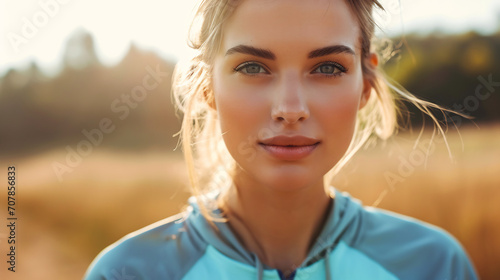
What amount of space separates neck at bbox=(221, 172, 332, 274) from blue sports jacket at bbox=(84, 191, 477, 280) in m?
0.05

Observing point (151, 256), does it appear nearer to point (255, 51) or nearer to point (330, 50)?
point (255, 51)

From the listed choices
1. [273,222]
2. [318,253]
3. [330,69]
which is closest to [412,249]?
[318,253]

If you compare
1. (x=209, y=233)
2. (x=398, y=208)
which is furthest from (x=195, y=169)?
(x=398, y=208)

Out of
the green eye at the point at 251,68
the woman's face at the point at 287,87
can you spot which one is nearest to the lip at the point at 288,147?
the woman's face at the point at 287,87

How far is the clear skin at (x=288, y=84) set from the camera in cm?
146

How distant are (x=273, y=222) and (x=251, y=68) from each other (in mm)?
610

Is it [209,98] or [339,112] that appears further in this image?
[209,98]

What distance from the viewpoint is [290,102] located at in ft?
4.69

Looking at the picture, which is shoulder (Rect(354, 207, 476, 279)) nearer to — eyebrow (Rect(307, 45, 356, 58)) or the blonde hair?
the blonde hair

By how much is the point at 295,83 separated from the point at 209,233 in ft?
2.17

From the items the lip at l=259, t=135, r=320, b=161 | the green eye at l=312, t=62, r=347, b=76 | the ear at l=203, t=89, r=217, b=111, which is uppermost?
the green eye at l=312, t=62, r=347, b=76

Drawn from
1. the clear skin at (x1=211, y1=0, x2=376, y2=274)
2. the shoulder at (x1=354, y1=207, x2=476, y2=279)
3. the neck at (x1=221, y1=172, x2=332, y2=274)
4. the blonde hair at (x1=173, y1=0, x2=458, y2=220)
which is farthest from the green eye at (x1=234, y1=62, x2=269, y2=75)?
the shoulder at (x1=354, y1=207, x2=476, y2=279)

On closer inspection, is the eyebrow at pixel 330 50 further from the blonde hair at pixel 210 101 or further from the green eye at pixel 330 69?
the blonde hair at pixel 210 101

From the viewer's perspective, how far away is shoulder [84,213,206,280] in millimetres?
1681
